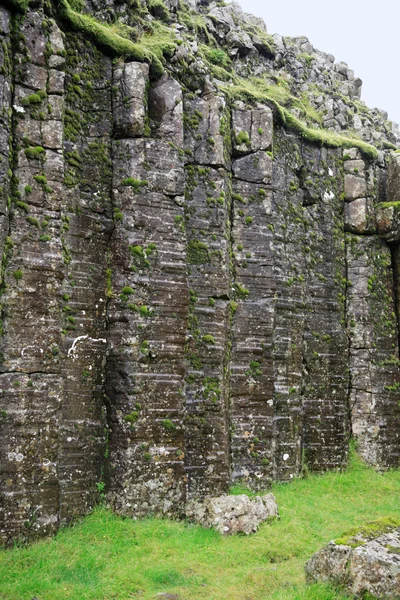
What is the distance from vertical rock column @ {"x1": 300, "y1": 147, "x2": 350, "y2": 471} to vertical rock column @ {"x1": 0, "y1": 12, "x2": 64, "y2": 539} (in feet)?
24.5

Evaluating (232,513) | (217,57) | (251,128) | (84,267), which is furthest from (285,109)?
(232,513)

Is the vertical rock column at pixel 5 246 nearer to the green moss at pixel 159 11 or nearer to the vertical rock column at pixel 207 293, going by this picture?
the vertical rock column at pixel 207 293

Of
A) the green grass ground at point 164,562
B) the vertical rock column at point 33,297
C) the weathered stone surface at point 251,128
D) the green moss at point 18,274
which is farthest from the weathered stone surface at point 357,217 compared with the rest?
the green moss at point 18,274

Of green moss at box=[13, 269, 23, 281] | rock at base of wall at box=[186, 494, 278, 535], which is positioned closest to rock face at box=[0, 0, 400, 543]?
green moss at box=[13, 269, 23, 281]

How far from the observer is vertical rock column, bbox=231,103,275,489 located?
12.6m

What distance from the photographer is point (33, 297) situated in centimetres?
918

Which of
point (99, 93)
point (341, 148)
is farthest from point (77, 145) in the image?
point (341, 148)

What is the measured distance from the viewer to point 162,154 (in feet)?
37.1

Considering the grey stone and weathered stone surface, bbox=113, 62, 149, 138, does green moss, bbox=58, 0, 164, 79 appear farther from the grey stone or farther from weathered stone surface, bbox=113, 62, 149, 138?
the grey stone

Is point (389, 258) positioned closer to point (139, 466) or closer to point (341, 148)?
point (341, 148)

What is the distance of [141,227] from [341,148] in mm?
8312

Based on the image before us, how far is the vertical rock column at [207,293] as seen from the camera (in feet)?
37.6

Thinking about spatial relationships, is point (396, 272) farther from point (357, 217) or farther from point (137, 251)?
point (137, 251)

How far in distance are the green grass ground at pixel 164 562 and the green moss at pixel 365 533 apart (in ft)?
2.15
